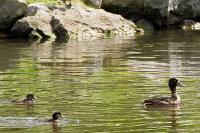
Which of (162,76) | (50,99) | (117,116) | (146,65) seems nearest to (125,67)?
(146,65)

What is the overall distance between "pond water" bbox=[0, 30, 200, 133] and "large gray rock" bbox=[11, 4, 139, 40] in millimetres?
3733

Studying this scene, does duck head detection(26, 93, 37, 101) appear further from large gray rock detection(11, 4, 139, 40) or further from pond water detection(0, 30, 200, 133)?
large gray rock detection(11, 4, 139, 40)

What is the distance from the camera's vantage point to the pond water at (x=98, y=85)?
15.2m

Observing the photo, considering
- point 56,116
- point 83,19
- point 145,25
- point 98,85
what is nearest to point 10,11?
point 83,19

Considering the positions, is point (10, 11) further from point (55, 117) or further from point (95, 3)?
point (55, 117)

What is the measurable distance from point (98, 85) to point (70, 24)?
2051 cm

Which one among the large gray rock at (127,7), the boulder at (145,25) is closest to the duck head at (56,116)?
the boulder at (145,25)

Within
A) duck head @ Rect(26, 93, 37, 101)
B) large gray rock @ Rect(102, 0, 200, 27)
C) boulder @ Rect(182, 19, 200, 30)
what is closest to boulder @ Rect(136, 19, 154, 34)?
large gray rock @ Rect(102, 0, 200, 27)

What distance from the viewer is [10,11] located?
140 feet

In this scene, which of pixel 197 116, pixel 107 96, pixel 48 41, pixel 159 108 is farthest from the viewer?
pixel 48 41

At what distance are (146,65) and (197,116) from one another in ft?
35.6

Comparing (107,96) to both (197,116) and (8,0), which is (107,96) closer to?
(197,116)

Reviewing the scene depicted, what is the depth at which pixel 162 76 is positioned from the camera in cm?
2297

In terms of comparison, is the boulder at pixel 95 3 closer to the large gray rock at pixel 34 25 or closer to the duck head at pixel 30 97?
the large gray rock at pixel 34 25
